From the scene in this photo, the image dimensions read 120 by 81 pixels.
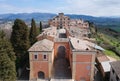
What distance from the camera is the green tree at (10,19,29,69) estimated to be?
3706 cm

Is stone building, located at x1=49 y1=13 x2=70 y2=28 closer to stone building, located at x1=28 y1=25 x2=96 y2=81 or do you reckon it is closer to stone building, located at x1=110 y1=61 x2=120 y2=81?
stone building, located at x1=28 y1=25 x2=96 y2=81

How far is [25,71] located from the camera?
40.7 meters

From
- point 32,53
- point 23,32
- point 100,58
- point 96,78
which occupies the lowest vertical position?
point 96,78

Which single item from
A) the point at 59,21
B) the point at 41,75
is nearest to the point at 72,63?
the point at 41,75

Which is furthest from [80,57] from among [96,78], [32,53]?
[32,53]

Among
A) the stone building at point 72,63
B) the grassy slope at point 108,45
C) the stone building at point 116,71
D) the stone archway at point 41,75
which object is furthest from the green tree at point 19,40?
the grassy slope at point 108,45

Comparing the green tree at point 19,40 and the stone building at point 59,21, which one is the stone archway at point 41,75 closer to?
the green tree at point 19,40

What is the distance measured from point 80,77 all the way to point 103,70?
5.15 meters

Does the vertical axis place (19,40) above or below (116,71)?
above

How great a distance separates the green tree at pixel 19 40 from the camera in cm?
3706

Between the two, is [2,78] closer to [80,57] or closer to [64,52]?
[80,57]

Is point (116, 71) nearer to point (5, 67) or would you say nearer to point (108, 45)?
point (5, 67)

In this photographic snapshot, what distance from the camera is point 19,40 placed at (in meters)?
37.4

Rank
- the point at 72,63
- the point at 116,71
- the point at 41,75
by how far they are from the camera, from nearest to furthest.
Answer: the point at 116,71 → the point at 72,63 → the point at 41,75
